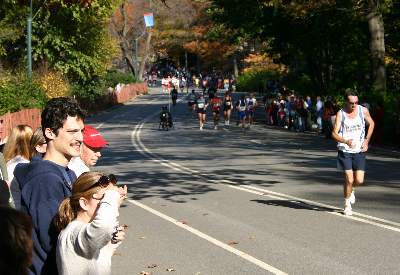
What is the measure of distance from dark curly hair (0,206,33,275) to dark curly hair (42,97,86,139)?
155 centimetres

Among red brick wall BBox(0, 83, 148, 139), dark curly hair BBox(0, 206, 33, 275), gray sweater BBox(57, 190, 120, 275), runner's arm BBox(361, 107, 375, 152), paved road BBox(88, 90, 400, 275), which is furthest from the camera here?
red brick wall BBox(0, 83, 148, 139)

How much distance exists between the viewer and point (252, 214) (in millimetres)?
11727

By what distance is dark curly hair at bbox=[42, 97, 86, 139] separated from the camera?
167 inches

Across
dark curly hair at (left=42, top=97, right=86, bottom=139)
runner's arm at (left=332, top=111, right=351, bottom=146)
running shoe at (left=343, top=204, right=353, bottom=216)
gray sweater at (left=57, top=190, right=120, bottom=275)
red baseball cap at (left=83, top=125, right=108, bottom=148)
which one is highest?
dark curly hair at (left=42, top=97, right=86, bottom=139)

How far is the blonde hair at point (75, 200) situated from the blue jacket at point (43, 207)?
0.04 m

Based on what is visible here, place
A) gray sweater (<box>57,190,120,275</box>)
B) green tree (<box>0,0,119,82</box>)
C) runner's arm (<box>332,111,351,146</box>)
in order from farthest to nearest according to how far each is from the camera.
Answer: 1. green tree (<box>0,0,119,82</box>)
2. runner's arm (<box>332,111,351,146</box>)
3. gray sweater (<box>57,190,120,275</box>)

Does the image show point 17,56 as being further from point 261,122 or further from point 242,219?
point 242,219

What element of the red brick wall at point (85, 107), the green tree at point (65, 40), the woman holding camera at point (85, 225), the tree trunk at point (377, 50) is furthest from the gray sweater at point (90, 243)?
the green tree at point (65, 40)

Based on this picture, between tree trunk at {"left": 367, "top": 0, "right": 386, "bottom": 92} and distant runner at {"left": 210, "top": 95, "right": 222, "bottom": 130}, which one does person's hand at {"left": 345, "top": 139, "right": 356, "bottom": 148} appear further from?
distant runner at {"left": 210, "top": 95, "right": 222, "bottom": 130}

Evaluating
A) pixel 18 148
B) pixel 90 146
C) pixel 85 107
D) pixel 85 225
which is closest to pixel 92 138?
pixel 90 146

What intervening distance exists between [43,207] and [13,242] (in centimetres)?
123

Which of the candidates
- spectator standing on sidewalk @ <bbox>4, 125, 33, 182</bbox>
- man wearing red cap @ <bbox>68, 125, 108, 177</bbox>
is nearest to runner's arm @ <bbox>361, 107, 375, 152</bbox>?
spectator standing on sidewalk @ <bbox>4, 125, 33, 182</bbox>

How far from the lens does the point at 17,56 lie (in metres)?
50.8

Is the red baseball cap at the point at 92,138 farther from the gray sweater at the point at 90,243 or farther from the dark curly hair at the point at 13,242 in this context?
the dark curly hair at the point at 13,242
